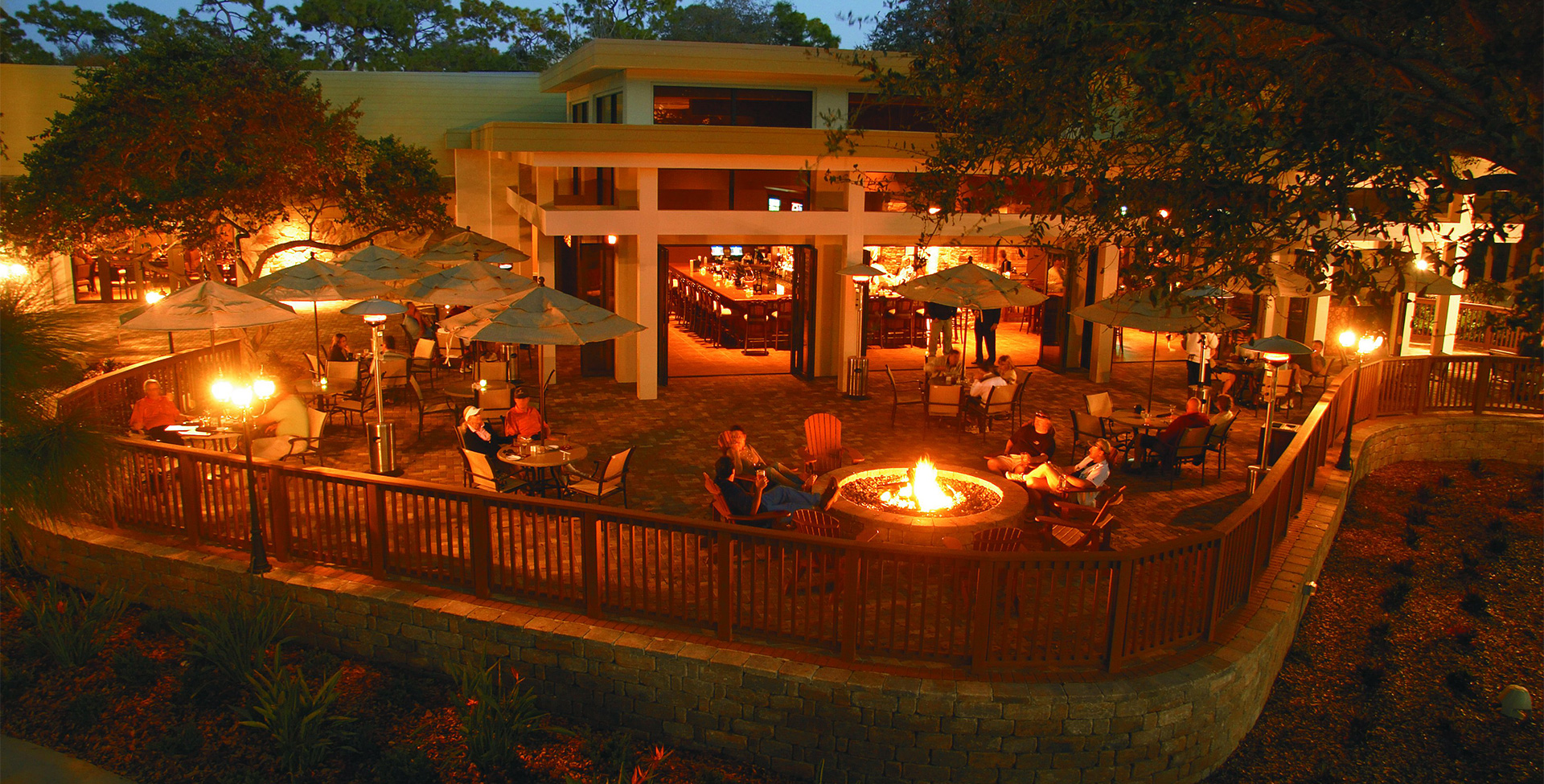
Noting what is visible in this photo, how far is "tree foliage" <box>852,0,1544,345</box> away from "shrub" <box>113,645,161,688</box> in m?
7.73

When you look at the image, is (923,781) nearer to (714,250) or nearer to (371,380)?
(371,380)

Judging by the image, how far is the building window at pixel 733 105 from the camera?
66.4 feet

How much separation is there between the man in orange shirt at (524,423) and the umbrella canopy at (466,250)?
273 inches

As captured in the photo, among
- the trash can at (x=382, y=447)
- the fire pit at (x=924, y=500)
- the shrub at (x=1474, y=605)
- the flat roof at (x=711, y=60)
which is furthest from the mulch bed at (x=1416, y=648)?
the flat roof at (x=711, y=60)

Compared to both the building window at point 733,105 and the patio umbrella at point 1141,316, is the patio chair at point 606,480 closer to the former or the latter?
the patio umbrella at point 1141,316

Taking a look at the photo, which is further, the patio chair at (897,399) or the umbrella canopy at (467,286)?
the patio chair at (897,399)

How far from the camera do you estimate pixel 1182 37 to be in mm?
7773

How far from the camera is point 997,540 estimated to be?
7.92 m

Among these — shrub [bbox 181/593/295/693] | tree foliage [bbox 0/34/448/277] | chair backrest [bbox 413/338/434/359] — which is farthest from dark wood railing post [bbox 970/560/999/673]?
tree foliage [bbox 0/34/448/277]

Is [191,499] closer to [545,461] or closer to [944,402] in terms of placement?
[545,461]

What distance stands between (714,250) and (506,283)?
13442 mm

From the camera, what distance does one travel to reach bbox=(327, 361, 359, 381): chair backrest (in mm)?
14445

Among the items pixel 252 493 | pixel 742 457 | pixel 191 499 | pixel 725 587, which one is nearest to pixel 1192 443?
pixel 742 457

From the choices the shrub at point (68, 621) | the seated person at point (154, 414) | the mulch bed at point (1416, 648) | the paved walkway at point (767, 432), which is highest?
the seated person at point (154, 414)
